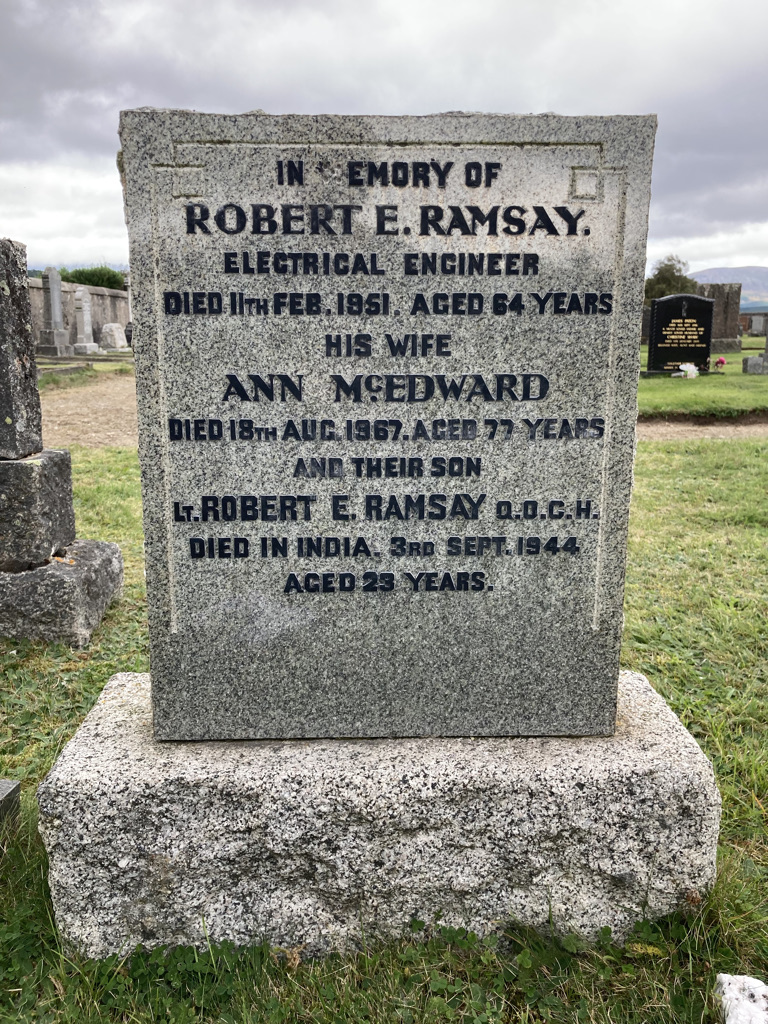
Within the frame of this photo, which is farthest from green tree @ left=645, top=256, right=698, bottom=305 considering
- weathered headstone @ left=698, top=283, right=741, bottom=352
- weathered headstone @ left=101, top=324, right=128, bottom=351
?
weathered headstone @ left=101, top=324, right=128, bottom=351

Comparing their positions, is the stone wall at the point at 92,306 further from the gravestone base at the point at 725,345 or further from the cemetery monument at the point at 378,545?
the cemetery monument at the point at 378,545

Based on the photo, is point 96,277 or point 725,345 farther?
point 96,277

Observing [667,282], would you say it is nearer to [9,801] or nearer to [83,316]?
[83,316]

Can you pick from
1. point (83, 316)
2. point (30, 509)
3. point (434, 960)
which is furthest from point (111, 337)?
point (434, 960)

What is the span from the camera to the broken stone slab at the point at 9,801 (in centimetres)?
255

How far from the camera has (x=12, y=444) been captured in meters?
3.94

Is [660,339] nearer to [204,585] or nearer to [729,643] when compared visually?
[729,643]

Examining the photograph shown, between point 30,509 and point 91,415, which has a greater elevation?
point 30,509

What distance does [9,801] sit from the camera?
2596 millimetres

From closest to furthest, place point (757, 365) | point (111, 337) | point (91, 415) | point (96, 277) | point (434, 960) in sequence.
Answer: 1. point (434, 960)
2. point (91, 415)
3. point (757, 365)
4. point (111, 337)
5. point (96, 277)

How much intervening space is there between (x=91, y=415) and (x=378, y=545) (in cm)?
1126

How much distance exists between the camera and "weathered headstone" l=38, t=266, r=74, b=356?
21453 mm

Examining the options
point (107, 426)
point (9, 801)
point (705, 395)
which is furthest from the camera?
point (705, 395)

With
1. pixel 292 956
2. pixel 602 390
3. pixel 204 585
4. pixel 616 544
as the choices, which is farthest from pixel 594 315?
pixel 292 956
